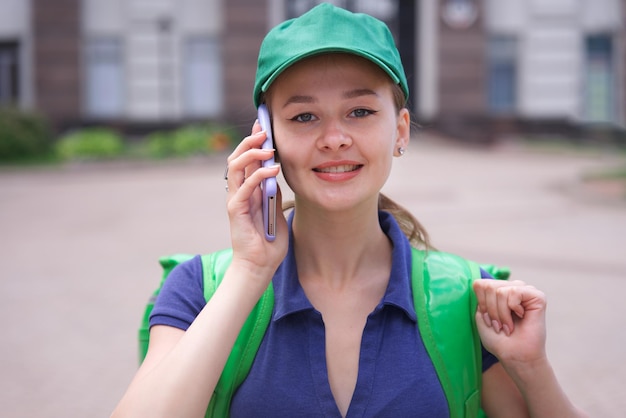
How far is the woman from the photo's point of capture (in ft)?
6.93

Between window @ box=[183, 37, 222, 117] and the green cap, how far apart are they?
1248 inches

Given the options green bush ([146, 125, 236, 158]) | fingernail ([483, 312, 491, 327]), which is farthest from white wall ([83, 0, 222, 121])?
fingernail ([483, 312, 491, 327])

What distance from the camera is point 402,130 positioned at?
8.35 feet

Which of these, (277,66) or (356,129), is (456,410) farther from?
(277,66)

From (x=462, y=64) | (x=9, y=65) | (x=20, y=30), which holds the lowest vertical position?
(x=462, y=64)

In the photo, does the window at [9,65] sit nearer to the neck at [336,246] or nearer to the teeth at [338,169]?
the neck at [336,246]

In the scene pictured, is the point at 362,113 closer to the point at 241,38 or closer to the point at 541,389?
the point at 541,389

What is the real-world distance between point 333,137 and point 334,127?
3cm

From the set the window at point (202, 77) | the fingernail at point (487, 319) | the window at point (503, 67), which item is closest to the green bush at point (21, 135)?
the window at point (202, 77)

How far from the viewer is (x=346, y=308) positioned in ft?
7.73

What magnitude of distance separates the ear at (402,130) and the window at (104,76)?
31.8m

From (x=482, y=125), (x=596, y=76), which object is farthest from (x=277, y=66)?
(x=596, y=76)

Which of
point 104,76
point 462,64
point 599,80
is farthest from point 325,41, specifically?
point 599,80

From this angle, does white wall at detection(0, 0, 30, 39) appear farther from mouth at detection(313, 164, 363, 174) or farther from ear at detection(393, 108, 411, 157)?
mouth at detection(313, 164, 363, 174)
